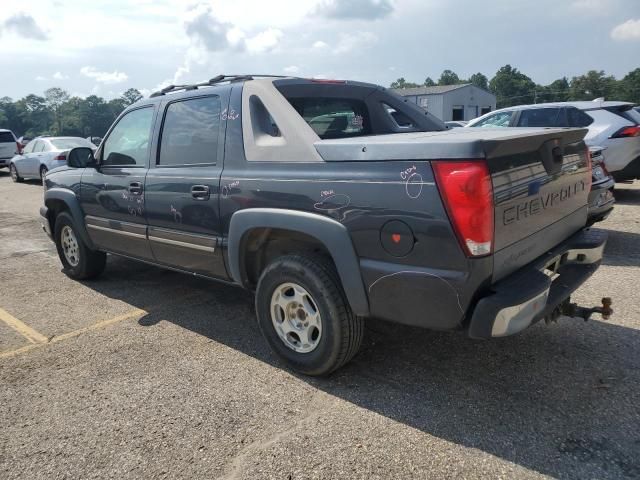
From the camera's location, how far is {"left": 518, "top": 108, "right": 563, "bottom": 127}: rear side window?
8098mm

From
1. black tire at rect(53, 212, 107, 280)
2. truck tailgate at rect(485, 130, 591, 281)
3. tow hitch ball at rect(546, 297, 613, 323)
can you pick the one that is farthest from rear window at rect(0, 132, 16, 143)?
tow hitch ball at rect(546, 297, 613, 323)

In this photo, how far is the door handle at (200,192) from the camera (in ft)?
11.8

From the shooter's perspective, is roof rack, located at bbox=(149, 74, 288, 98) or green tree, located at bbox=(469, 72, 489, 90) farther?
green tree, located at bbox=(469, 72, 489, 90)

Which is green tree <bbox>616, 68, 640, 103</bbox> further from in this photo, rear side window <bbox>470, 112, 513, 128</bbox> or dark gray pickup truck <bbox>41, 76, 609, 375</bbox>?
dark gray pickup truck <bbox>41, 76, 609, 375</bbox>

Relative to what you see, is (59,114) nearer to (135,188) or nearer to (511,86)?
(135,188)

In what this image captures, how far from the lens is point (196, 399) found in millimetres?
3059

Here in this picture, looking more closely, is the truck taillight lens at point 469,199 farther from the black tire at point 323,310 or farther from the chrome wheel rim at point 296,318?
the chrome wheel rim at point 296,318

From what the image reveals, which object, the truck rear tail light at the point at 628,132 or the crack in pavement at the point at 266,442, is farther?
the truck rear tail light at the point at 628,132

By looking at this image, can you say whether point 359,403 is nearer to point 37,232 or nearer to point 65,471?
point 65,471

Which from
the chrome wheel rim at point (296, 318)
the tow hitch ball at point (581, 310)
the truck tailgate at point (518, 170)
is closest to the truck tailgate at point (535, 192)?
the truck tailgate at point (518, 170)

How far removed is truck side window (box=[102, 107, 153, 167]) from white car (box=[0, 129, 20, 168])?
19.2m

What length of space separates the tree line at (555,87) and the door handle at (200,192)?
305ft

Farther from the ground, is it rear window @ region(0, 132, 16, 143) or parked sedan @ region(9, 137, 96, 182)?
rear window @ region(0, 132, 16, 143)

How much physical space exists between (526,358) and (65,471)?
9.22 ft
